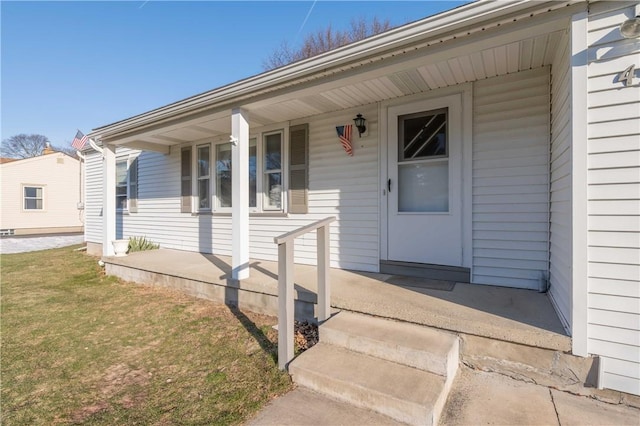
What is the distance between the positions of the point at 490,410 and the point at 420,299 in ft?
3.57

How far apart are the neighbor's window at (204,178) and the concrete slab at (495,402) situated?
17.6ft

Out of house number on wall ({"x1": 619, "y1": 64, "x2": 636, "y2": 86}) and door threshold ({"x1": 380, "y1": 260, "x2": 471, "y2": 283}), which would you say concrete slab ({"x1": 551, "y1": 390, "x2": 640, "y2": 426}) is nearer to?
door threshold ({"x1": 380, "y1": 260, "x2": 471, "y2": 283})

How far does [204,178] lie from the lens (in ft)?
20.5

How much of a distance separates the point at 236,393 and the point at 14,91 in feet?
34.0

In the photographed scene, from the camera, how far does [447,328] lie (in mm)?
2424

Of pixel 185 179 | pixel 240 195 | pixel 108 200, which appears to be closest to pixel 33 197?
pixel 108 200

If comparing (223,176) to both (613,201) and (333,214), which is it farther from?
(613,201)

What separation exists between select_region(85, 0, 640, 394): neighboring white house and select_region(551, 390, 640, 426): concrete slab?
13 cm

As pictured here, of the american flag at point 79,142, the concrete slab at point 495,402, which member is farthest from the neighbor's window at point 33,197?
the concrete slab at point 495,402

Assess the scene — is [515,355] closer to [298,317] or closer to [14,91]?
[298,317]

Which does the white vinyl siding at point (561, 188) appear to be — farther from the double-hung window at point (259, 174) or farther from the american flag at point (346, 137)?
the double-hung window at point (259, 174)

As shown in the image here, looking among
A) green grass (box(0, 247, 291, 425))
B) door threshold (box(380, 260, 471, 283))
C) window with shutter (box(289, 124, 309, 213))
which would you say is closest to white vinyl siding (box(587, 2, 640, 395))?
door threshold (box(380, 260, 471, 283))

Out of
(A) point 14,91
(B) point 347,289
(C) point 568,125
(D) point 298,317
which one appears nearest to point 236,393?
(D) point 298,317

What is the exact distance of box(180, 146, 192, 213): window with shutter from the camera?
21.1 ft
